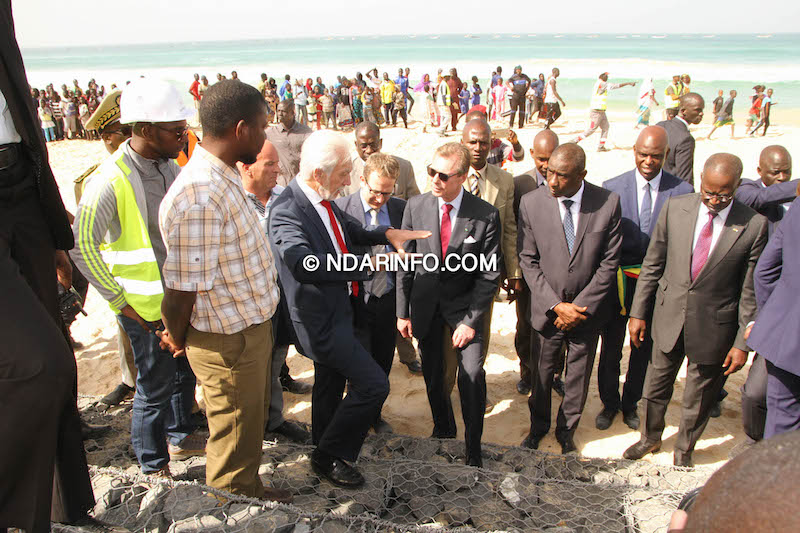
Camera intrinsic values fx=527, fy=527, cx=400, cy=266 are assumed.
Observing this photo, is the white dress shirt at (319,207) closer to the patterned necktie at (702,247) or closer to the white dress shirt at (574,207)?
the white dress shirt at (574,207)

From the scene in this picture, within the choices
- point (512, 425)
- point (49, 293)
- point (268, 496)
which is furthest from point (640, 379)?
point (49, 293)

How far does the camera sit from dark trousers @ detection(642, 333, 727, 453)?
338 cm

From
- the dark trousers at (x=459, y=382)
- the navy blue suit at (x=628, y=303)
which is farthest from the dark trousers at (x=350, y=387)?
the navy blue suit at (x=628, y=303)

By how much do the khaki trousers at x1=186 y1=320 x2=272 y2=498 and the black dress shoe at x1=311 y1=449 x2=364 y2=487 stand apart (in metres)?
0.54

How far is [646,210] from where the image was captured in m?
3.77

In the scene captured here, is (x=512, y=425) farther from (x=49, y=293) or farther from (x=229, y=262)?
(x=49, y=293)

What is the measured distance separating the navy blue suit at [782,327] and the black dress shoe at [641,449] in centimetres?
92

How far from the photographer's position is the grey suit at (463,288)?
3377 mm

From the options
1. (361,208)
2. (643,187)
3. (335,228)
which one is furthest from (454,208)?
(643,187)

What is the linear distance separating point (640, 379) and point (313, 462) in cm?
255

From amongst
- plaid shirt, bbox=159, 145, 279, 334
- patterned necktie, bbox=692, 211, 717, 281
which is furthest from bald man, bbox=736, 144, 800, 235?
plaid shirt, bbox=159, 145, 279, 334

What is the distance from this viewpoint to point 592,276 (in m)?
3.49

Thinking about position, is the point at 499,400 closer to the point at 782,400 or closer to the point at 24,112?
the point at 782,400

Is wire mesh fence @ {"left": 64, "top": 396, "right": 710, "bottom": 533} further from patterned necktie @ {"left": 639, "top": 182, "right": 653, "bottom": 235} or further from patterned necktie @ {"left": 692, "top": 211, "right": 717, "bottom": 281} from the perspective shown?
patterned necktie @ {"left": 639, "top": 182, "right": 653, "bottom": 235}
